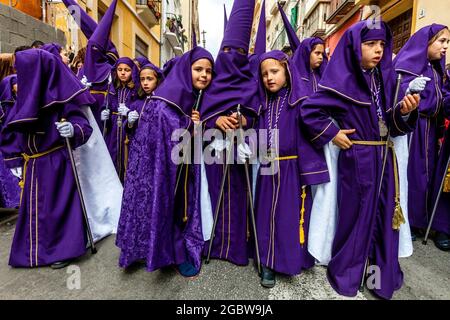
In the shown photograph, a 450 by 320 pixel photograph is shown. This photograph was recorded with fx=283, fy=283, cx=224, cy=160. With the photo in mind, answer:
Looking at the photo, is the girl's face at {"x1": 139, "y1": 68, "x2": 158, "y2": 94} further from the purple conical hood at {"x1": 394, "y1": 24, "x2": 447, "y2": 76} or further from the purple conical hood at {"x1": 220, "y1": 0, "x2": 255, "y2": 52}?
the purple conical hood at {"x1": 394, "y1": 24, "x2": 447, "y2": 76}

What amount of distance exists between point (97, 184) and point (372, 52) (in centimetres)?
298

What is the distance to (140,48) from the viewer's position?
14648mm

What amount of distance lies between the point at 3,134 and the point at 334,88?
9.84ft

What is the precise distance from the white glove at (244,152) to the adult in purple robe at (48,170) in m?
1.52

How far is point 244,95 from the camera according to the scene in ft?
8.20

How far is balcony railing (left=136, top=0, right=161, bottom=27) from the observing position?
42.9ft

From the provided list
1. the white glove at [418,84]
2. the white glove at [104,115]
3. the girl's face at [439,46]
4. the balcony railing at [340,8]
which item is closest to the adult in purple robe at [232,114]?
the white glove at [418,84]

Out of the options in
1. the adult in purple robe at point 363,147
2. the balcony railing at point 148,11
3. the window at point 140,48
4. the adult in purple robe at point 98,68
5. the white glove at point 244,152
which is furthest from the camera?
the window at point 140,48

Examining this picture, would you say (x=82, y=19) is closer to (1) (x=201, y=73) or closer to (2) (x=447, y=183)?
(1) (x=201, y=73)

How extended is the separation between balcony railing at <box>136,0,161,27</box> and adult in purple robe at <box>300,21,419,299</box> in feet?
43.8

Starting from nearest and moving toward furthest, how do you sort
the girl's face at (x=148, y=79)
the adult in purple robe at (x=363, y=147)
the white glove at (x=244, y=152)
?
the adult in purple robe at (x=363, y=147) < the white glove at (x=244, y=152) < the girl's face at (x=148, y=79)

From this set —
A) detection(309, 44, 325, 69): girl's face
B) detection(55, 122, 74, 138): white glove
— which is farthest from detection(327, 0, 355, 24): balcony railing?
detection(55, 122, 74, 138): white glove

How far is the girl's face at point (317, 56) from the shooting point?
13.2 ft

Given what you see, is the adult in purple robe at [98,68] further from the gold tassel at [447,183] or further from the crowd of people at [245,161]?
the gold tassel at [447,183]
